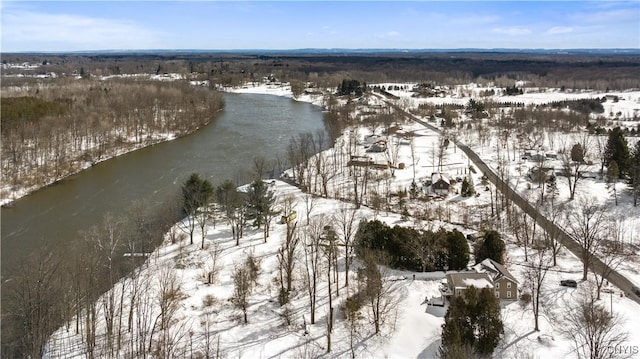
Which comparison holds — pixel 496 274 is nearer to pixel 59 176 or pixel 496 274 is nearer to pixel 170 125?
pixel 59 176

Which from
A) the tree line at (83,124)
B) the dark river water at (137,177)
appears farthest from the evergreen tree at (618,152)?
the tree line at (83,124)

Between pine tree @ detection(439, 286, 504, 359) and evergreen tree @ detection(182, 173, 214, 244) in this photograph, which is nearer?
pine tree @ detection(439, 286, 504, 359)

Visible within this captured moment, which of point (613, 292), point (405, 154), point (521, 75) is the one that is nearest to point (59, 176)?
point (405, 154)

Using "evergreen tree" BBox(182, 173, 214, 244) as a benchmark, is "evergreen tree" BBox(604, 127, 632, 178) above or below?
above

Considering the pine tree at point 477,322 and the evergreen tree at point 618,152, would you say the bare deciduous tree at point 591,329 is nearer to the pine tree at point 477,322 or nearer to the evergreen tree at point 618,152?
the pine tree at point 477,322

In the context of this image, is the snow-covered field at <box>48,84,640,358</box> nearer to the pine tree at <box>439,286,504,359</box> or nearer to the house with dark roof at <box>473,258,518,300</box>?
the house with dark roof at <box>473,258,518,300</box>

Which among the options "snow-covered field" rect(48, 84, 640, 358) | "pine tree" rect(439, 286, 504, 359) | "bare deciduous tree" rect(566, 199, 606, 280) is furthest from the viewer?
"bare deciduous tree" rect(566, 199, 606, 280)

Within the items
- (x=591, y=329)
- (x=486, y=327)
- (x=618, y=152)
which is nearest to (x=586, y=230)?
(x=591, y=329)

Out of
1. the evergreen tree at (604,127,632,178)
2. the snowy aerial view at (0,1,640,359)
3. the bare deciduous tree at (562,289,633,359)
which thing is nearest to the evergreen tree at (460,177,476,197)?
the snowy aerial view at (0,1,640,359)
